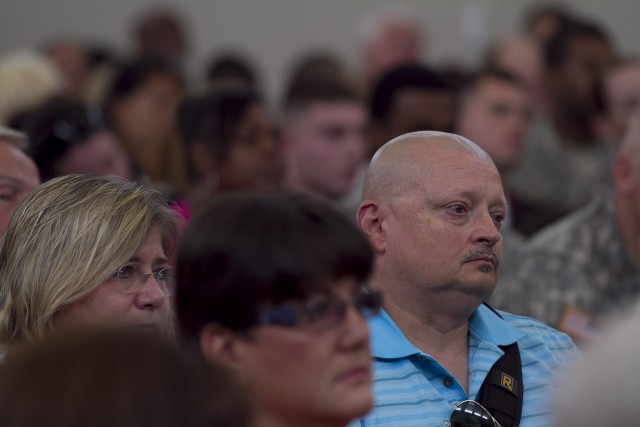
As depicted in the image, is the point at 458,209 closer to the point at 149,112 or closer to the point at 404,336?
the point at 404,336

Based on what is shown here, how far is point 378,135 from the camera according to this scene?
5539mm

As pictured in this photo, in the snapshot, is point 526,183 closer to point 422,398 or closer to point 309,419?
point 422,398

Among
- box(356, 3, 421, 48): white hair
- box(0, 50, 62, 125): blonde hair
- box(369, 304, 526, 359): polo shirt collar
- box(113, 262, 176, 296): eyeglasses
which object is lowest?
box(356, 3, 421, 48): white hair

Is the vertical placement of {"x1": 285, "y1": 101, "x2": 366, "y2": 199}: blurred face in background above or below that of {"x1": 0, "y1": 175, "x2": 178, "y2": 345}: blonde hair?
below

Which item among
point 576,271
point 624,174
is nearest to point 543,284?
point 576,271

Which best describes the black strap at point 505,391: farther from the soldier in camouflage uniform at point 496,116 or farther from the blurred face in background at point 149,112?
the blurred face in background at point 149,112

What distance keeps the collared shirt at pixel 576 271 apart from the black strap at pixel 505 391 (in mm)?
1402

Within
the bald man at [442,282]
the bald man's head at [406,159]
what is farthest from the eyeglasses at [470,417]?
the bald man's head at [406,159]

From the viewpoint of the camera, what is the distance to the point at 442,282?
271cm

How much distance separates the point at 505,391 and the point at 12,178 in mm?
1498

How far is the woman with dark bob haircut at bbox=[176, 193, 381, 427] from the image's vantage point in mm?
1862

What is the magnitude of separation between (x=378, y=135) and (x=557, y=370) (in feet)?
9.36

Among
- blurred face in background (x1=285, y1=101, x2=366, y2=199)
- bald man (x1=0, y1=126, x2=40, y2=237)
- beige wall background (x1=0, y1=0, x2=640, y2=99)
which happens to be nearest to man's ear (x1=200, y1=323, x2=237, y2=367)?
bald man (x1=0, y1=126, x2=40, y2=237)

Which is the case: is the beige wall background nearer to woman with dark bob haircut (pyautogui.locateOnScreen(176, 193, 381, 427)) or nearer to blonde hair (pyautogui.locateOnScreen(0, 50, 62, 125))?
blonde hair (pyautogui.locateOnScreen(0, 50, 62, 125))
